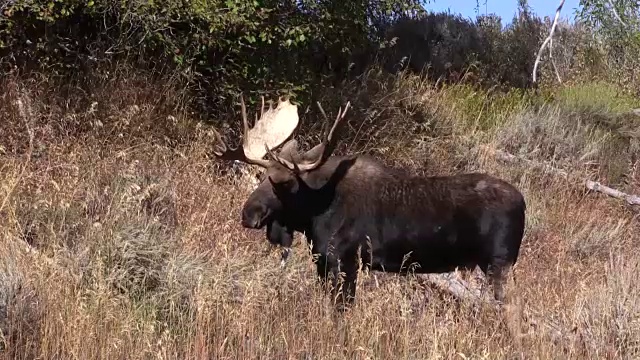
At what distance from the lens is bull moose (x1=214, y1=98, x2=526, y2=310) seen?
6707mm

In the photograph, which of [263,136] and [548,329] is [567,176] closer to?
[263,136]

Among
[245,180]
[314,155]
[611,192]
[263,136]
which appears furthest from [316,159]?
[611,192]

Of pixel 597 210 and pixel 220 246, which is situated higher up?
pixel 220 246

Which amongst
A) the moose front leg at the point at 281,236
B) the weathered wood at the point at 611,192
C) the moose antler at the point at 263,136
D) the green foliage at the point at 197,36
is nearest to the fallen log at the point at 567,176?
the weathered wood at the point at 611,192

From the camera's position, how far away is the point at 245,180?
9219 mm

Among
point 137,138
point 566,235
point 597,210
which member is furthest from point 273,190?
point 597,210

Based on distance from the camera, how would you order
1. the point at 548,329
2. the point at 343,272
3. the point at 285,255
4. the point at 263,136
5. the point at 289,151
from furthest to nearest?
the point at 263,136
the point at 289,151
the point at 285,255
the point at 343,272
the point at 548,329

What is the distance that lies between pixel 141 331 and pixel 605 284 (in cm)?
331

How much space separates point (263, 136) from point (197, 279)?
1.51m

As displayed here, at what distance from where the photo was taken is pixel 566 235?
9.52 meters

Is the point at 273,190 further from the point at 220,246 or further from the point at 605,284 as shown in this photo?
the point at 605,284

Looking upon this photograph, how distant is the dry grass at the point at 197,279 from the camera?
522 cm

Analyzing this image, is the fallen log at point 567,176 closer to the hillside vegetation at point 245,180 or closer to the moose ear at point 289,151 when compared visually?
the hillside vegetation at point 245,180

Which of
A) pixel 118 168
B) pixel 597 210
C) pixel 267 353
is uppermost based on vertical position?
pixel 267 353
